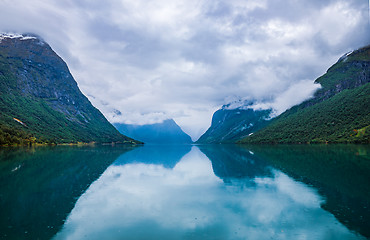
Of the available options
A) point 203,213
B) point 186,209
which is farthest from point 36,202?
point 203,213

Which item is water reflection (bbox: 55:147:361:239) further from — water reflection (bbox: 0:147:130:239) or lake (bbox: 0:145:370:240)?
water reflection (bbox: 0:147:130:239)

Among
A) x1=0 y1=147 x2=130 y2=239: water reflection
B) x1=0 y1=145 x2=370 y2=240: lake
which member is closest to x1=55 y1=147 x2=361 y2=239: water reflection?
x1=0 y1=145 x2=370 y2=240: lake

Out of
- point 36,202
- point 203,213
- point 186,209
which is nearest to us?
point 203,213

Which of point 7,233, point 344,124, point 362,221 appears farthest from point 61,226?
point 344,124

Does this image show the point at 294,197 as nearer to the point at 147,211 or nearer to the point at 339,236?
the point at 339,236

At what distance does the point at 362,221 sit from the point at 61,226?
68.0 feet

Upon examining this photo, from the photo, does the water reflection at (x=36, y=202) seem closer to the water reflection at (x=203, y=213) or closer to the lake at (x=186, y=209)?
the lake at (x=186, y=209)

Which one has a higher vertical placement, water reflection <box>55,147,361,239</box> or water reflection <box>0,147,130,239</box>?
water reflection <box>55,147,361,239</box>

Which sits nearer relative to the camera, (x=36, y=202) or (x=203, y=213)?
(x=203, y=213)

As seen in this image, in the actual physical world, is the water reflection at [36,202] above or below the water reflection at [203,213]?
below

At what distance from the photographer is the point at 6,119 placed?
486 feet

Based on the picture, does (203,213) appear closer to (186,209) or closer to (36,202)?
(186,209)

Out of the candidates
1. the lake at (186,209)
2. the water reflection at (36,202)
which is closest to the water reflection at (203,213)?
the lake at (186,209)

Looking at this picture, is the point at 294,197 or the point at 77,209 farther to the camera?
the point at 294,197
